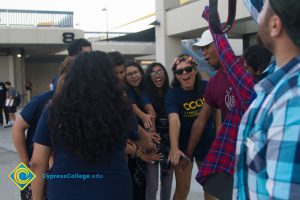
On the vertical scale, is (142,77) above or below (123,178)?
above

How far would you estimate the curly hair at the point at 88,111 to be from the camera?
229cm

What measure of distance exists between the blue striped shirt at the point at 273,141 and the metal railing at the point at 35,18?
22.4m

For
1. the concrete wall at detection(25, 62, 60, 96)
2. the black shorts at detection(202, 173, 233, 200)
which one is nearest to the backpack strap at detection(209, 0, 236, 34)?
the black shorts at detection(202, 173, 233, 200)

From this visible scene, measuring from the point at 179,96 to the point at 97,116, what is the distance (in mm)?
1660

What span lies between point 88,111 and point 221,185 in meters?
0.99

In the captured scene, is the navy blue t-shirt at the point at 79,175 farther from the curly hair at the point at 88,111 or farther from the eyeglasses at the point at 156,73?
the eyeglasses at the point at 156,73

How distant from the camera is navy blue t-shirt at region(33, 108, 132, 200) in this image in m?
2.34

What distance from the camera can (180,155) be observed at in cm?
370

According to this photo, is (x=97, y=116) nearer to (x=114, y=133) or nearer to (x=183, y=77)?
(x=114, y=133)

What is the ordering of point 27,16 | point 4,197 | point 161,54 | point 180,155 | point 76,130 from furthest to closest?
point 27,16 → point 161,54 → point 4,197 → point 180,155 → point 76,130

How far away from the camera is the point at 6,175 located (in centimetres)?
734

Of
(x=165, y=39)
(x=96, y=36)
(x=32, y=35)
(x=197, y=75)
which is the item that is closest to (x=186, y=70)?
(x=197, y=75)

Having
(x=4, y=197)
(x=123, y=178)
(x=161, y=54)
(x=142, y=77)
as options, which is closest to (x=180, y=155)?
(x=142, y=77)

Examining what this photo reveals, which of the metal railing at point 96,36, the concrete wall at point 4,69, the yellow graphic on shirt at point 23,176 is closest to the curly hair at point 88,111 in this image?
the yellow graphic on shirt at point 23,176
